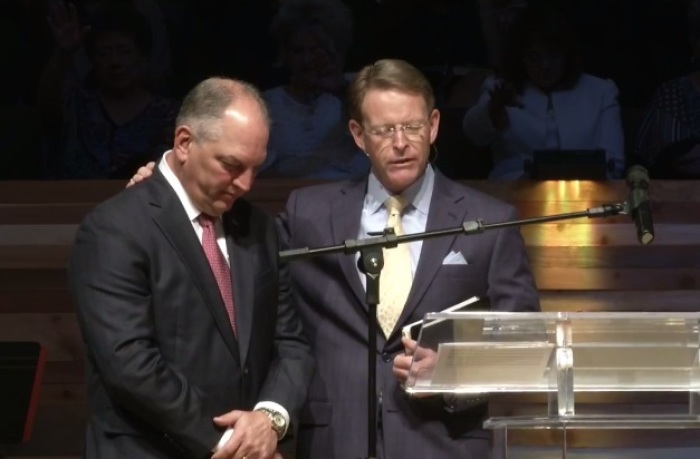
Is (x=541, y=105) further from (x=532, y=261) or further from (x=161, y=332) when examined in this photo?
(x=161, y=332)

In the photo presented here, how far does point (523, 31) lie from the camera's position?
5.30 metres

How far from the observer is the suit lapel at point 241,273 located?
3.25 m

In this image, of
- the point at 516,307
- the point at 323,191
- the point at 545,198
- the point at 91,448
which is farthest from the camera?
the point at 545,198

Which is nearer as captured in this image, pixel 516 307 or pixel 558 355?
pixel 558 355

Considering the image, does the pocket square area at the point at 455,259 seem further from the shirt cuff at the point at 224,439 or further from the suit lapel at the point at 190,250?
the shirt cuff at the point at 224,439

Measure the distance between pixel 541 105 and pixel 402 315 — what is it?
2031mm

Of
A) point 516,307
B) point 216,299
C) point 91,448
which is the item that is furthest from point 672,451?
point 91,448

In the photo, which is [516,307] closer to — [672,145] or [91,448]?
[91,448]

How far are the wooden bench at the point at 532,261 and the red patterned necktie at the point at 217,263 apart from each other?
1844 millimetres

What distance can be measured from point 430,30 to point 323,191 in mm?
1750

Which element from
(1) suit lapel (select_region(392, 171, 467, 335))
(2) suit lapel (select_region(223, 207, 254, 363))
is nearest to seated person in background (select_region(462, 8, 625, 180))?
(1) suit lapel (select_region(392, 171, 467, 335))

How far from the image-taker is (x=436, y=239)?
348cm

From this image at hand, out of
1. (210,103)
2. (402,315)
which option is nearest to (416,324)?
(402,315)

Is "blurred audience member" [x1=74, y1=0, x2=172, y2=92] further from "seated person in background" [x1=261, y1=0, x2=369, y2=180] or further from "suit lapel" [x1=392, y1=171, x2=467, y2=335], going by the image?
"suit lapel" [x1=392, y1=171, x2=467, y2=335]
